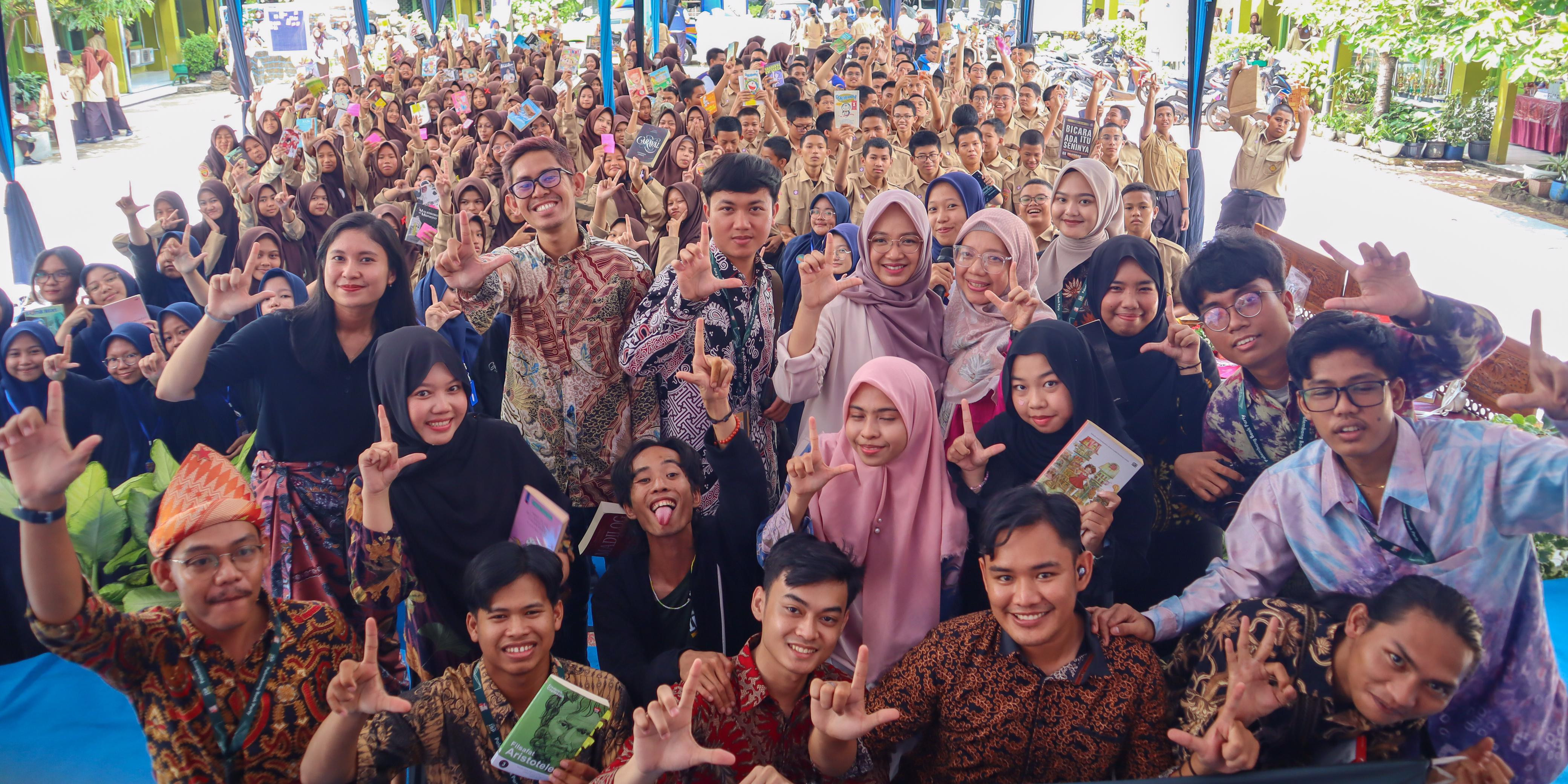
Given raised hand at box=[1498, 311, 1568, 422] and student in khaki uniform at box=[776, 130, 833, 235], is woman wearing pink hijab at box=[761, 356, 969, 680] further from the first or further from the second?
student in khaki uniform at box=[776, 130, 833, 235]

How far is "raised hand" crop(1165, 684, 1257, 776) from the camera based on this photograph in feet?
5.44

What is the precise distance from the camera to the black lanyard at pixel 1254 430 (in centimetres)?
211

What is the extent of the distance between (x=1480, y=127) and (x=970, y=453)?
14.7 m

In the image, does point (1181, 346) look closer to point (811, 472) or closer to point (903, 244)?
point (903, 244)

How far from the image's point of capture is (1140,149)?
6395mm

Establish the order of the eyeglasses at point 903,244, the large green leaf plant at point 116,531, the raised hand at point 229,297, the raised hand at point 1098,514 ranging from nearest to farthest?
the raised hand at point 1098,514
the raised hand at point 229,297
the eyeglasses at point 903,244
the large green leaf plant at point 116,531

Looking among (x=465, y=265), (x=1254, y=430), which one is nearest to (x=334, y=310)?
(x=465, y=265)

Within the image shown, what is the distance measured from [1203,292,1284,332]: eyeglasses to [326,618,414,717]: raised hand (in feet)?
6.12

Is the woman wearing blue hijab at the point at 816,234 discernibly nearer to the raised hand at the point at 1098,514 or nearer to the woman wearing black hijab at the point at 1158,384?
the woman wearing black hijab at the point at 1158,384

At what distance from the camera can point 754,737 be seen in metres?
1.90

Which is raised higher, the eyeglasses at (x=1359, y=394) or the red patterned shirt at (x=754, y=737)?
the eyeglasses at (x=1359, y=394)

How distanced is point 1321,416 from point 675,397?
1.58 m

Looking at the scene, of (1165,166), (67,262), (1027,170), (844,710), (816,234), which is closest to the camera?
(844,710)

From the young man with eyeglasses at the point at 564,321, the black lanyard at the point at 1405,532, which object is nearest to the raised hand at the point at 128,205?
the young man with eyeglasses at the point at 564,321
